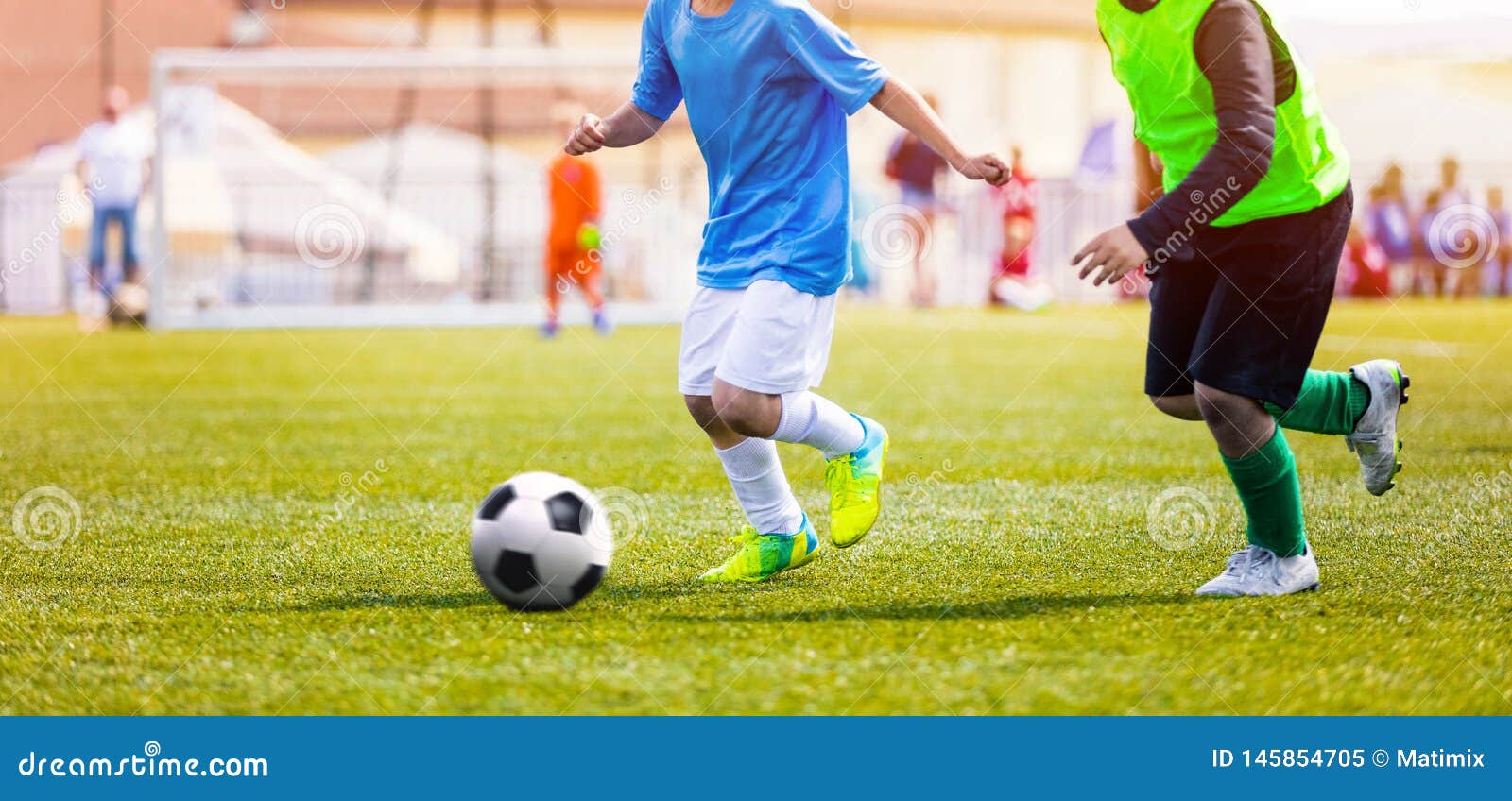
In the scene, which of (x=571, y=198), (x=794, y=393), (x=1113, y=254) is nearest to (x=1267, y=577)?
(x=1113, y=254)

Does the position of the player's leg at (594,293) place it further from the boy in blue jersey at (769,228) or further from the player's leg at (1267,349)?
the player's leg at (1267,349)

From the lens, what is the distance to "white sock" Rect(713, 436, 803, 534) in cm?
391

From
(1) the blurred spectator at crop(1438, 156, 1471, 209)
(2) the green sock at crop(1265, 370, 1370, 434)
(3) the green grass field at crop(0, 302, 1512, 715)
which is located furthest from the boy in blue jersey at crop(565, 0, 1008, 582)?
(1) the blurred spectator at crop(1438, 156, 1471, 209)

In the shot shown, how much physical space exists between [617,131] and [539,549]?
1.20m

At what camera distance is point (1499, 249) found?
66.4ft

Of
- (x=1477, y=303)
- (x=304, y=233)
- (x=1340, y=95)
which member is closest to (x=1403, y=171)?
(x=1477, y=303)

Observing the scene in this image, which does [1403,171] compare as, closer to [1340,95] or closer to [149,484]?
[1340,95]

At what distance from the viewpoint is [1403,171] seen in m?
21.1

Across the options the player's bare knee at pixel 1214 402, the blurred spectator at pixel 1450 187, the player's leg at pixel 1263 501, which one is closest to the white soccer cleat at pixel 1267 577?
the player's leg at pixel 1263 501

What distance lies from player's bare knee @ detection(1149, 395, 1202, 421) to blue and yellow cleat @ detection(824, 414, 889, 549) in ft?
2.29

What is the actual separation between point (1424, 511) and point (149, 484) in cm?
438

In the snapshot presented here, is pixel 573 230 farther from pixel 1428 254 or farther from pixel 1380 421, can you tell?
pixel 1428 254

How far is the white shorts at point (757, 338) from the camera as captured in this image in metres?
3.63

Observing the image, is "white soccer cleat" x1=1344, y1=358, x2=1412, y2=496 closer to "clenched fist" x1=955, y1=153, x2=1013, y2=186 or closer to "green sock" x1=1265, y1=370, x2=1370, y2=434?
"green sock" x1=1265, y1=370, x2=1370, y2=434
